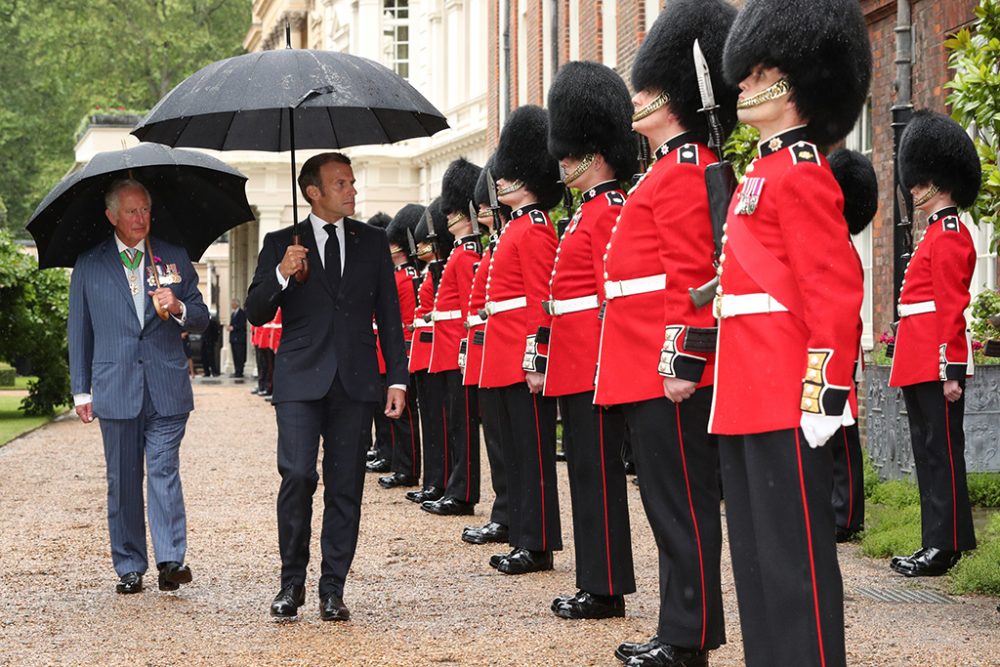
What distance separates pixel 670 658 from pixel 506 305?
3.09m

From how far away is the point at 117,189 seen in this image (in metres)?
7.93

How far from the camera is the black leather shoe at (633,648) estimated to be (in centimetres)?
595

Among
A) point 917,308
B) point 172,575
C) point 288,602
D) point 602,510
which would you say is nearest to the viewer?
point 602,510

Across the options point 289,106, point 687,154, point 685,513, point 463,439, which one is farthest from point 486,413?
point 687,154

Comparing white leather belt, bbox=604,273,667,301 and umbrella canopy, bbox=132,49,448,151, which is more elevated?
umbrella canopy, bbox=132,49,448,151

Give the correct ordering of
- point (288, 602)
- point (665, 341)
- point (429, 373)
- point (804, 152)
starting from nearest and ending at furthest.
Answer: point (804, 152) < point (665, 341) < point (288, 602) < point (429, 373)

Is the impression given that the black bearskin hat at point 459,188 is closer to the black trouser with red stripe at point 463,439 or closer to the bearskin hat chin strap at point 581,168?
the black trouser with red stripe at point 463,439

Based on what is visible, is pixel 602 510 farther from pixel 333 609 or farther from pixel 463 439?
pixel 463 439

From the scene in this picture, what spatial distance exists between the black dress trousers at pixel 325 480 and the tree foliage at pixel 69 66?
161ft

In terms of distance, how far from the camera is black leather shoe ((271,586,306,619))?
7.04 meters

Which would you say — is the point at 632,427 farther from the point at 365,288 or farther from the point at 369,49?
the point at 369,49

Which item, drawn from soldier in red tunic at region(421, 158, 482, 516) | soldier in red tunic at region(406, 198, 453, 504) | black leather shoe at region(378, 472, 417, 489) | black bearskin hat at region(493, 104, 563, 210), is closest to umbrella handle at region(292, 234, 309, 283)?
black bearskin hat at region(493, 104, 563, 210)

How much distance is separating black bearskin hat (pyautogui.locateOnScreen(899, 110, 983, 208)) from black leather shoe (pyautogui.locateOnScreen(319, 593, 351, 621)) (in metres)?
3.51

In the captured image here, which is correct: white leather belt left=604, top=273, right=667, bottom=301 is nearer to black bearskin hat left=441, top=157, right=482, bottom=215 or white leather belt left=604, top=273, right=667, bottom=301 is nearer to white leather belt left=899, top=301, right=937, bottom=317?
white leather belt left=899, top=301, right=937, bottom=317
